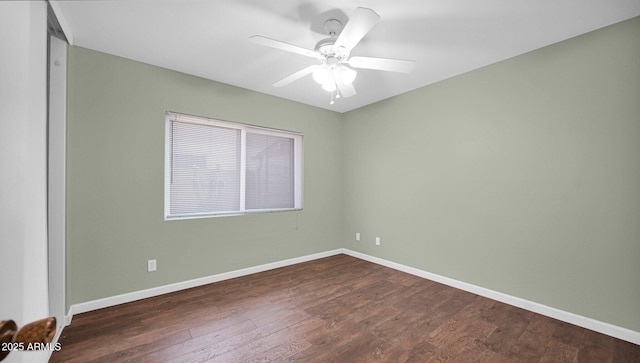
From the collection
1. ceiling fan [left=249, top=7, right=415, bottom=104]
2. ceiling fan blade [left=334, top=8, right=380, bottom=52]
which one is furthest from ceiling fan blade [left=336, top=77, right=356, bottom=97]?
ceiling fan blade [left=334, top=8, right=380, bottom=52]

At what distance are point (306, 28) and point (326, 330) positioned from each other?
244 centimetres

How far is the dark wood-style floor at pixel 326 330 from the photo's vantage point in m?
1.76

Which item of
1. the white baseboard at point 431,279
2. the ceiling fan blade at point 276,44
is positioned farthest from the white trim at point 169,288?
the ceiling fan blade at point 276,44

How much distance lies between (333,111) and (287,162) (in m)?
1.21

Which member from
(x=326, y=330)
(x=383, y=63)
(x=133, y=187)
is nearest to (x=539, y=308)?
(x=326, y=330)

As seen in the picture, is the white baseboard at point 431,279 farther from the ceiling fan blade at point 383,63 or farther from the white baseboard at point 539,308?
the ceiling fan blade at point 383,63

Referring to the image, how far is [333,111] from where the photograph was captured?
4.27m

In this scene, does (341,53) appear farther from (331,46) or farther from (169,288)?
(169,288)

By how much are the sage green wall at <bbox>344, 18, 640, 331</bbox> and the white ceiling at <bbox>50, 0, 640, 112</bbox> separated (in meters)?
0.31

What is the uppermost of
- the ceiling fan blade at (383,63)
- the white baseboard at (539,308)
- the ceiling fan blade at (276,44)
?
the ceiling fan blade at (276,44)

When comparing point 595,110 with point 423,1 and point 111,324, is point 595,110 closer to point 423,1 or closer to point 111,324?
point 423,1

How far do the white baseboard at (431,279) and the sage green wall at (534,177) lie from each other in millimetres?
56

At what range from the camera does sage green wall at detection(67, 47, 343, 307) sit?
2.31m

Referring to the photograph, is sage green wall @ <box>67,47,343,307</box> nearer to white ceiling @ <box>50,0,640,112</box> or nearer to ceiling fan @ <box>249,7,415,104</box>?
white ceiling @ <box>50,0,640,112</box>
